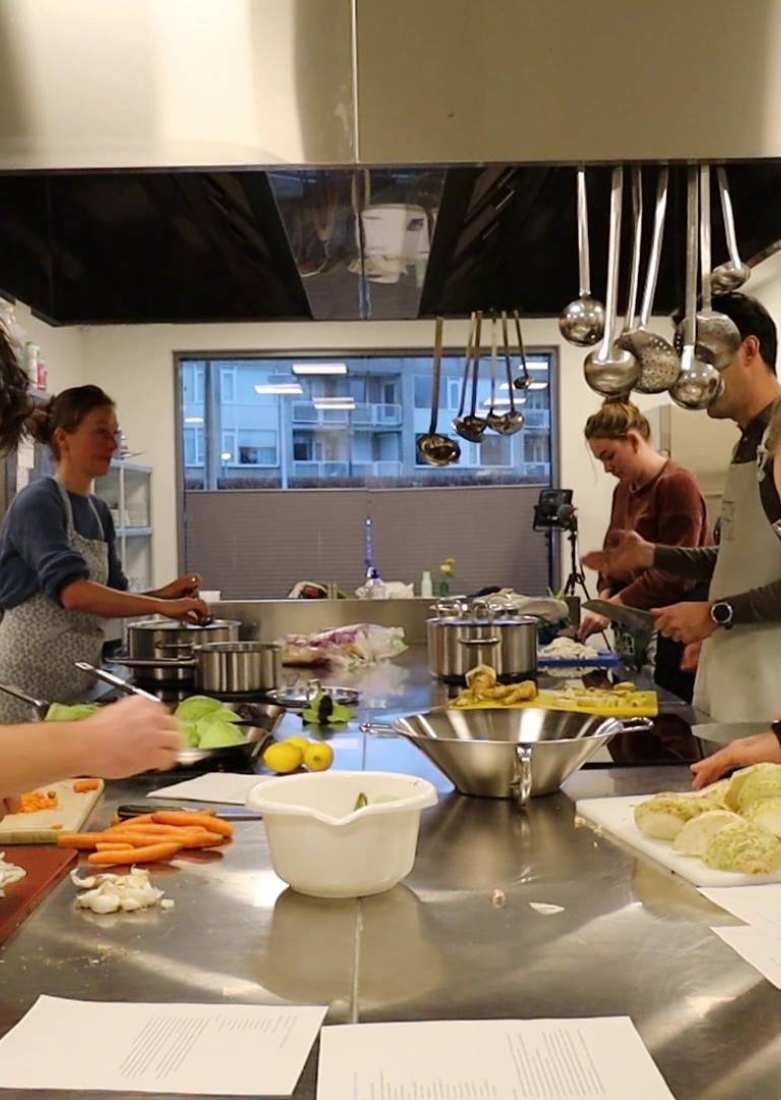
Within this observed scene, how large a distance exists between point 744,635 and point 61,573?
1.66m

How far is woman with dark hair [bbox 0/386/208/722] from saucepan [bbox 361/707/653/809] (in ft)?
4.50

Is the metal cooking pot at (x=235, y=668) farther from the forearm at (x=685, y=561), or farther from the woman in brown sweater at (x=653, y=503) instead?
the woman in brown sweater at (x=653, y=503)

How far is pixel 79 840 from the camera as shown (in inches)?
54.1

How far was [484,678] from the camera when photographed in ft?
6.99

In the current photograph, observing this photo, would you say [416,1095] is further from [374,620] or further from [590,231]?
[374,620]

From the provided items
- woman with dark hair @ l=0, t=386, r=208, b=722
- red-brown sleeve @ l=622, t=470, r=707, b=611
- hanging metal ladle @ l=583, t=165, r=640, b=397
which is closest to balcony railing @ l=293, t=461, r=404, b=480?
red-brown sleeve @ l=622, t=470, r=707, b=611

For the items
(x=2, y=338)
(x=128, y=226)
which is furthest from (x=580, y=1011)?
(x=128, y=226)

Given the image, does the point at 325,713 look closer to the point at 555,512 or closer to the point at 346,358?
the point at 555,512

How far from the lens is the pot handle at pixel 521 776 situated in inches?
59.9

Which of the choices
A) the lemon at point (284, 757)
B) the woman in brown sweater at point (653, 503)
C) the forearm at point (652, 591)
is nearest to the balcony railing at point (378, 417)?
the woman in brown sweater at point (653, 503)

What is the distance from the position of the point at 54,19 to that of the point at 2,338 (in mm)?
508

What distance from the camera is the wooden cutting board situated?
3.67ft

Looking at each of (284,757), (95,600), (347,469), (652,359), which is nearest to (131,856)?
(284,757)

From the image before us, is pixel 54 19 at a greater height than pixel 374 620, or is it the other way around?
pixel 54 19
